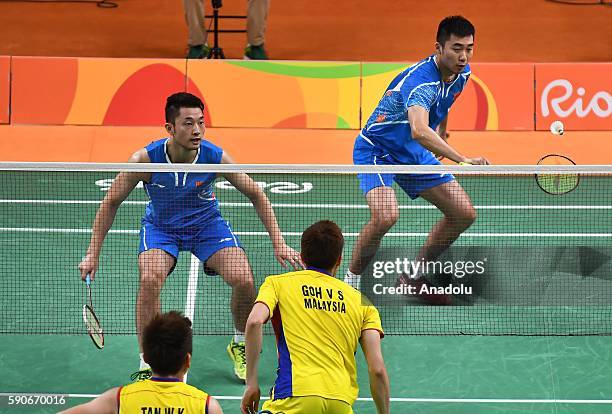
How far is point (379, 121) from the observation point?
24.5 ft

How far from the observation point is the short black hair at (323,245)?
4.79 m

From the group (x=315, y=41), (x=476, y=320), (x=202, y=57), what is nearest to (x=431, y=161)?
(x=476, y=320)

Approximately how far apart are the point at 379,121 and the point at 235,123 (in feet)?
14.8

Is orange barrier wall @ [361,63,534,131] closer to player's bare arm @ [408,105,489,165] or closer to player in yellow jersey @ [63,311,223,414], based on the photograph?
player's bare arm @ [408,105,489,165]

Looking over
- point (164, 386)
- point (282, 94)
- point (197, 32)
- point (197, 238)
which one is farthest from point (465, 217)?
point (197, 32)

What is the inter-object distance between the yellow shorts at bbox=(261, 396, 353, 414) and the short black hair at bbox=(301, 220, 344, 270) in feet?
1.95

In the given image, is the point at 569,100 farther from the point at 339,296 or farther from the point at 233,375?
the point at 339,296

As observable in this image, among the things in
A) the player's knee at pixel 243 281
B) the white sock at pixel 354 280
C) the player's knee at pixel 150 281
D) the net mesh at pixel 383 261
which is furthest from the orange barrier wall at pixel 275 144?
the player's knee at pixel 150 281

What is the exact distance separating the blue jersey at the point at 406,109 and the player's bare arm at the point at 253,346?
9.32ft

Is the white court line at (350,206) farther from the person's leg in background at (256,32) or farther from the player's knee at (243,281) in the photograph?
the player's knee at (243,281)

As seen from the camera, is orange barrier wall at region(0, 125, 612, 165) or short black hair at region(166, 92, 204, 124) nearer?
short black hair at region(166, 92, 204, 124)

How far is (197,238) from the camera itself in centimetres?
665

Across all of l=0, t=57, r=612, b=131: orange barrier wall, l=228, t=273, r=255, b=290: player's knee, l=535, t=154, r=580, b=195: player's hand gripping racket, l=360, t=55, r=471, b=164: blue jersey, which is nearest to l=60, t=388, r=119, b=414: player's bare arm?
l=228, t=273, r=255, b=290: player's knee

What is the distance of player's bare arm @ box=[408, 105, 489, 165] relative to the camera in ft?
22.1
